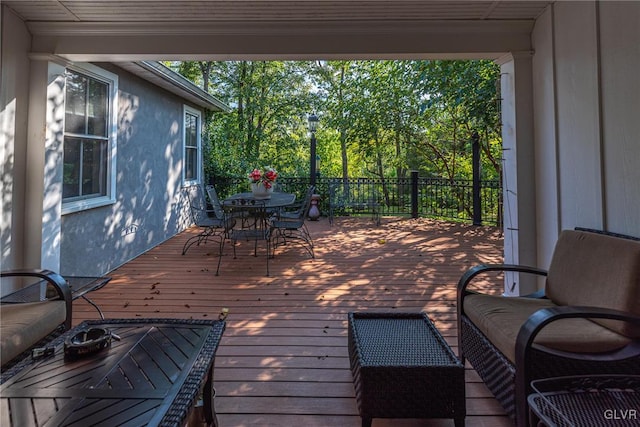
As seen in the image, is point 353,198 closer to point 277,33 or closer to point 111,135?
point 111,135

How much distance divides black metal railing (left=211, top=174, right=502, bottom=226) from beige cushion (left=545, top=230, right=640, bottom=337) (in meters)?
5.50

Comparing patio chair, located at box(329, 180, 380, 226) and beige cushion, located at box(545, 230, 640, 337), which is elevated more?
patio chair, located at box(329, 180, 380, 226)

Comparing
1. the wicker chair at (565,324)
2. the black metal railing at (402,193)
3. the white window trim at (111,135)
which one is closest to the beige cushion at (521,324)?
the wicker chair at (565,324)

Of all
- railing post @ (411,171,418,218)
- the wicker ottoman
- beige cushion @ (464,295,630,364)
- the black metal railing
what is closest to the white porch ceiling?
beige cushion @ (464,295,630,364)

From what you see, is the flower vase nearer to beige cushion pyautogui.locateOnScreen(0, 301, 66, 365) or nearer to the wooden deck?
the wooden deck

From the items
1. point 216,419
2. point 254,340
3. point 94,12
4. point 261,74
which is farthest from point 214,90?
point 216,419

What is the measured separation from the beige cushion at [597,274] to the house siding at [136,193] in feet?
13.9

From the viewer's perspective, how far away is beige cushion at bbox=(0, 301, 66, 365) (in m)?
1.55

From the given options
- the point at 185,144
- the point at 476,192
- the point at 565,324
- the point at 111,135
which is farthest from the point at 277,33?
the point at 476,192

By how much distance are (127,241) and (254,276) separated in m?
2.01

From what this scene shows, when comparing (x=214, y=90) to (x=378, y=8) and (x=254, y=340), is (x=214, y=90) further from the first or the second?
(x=254, y=340)

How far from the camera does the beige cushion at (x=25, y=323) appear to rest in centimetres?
155

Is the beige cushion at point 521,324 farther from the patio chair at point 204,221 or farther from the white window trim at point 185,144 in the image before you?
the white window trim at point 185,144

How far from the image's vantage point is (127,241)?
15.3 ft
